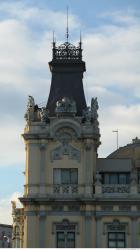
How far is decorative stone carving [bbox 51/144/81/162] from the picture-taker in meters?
75.6

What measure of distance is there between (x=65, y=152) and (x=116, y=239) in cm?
992

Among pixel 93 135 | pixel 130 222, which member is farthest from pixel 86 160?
pixel 130 222

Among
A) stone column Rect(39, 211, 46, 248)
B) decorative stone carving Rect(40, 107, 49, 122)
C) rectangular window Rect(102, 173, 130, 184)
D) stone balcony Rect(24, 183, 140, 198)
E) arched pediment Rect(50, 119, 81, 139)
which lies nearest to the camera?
stone column Rect(39, 211, 46, 248)

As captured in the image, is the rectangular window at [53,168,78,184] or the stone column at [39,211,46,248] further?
the rectangular window at [53,168,78,184]

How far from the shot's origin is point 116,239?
7388cm

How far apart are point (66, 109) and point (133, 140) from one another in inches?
507

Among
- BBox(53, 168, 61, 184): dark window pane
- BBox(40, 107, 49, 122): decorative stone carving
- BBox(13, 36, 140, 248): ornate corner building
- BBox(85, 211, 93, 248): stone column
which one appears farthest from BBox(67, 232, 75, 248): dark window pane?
BBox(40, 107, 49, 122): decorative stone carving

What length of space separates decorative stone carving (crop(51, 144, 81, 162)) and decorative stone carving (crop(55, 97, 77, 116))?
10.7ft

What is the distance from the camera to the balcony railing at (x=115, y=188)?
74.9m

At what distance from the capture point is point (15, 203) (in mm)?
82625

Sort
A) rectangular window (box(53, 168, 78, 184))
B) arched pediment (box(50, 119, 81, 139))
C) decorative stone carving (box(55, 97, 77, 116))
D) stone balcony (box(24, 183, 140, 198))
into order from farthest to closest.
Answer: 1. decorative stone carving (box(55, 97, 77, 116))
2. rectangular window (box(53, 168, 78, 184))
3. arched pediment (box(50, 119, 81, 139))
4. stone balcony (box(24, 183, 140, 198))

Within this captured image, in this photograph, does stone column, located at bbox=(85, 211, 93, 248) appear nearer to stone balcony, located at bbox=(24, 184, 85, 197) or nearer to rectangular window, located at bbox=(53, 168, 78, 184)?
stone balcony, located at bbox=(24, 184, 85, 197)

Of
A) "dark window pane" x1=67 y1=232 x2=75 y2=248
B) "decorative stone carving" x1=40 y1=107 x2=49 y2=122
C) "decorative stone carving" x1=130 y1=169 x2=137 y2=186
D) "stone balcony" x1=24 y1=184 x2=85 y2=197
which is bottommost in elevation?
"dark window pane" x1=67 y1=232 x2=75 y2=248

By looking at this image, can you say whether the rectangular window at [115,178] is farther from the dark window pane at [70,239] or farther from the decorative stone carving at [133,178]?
the dark window pane at [70,239]
